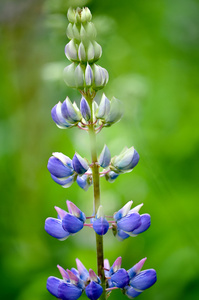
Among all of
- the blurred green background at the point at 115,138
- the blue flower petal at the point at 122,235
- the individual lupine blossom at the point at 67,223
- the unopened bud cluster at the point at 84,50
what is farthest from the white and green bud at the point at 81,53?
the blurred green background at the point at 115,138

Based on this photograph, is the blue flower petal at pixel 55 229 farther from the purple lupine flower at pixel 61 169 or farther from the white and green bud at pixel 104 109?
the white and green bud at pixel 104 109

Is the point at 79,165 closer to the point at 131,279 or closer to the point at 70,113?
the point at 70,113

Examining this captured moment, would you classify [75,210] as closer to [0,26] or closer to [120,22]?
[120,22]

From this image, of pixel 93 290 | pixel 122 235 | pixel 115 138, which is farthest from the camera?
pixel 115 138

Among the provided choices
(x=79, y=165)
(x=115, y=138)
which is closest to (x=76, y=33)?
(x=79, y=165)

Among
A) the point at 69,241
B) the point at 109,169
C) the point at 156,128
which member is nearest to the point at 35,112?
the point at 156,128

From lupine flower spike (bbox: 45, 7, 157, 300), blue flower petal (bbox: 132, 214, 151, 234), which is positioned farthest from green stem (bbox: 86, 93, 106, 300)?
blue flower petal (bbox: 132, 214, 151, 234)
